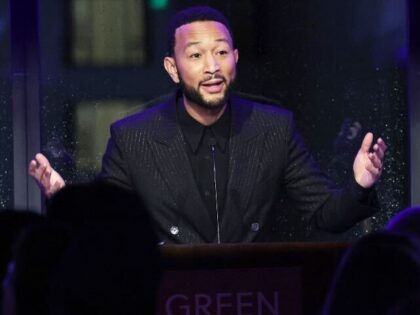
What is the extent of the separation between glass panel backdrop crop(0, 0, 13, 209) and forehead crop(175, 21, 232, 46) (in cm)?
100

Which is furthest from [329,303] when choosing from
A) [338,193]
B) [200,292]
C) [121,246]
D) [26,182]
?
[26,182]

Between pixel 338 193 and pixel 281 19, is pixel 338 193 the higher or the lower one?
the lower one

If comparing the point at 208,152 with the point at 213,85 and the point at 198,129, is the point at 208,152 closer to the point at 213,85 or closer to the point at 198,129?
the point at 198,129

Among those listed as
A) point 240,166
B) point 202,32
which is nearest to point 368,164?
point 240,166

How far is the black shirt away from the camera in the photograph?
4.65m

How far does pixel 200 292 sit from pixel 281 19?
7.61ft

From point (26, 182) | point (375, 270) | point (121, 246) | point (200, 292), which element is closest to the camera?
point (375, 270)

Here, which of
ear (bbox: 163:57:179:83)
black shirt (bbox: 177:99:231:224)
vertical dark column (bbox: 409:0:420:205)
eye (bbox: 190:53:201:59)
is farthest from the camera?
vertical dark column (bbox: 409:0:420:205)

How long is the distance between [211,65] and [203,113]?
Answer: 0.21 m

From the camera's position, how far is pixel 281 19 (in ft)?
18.0

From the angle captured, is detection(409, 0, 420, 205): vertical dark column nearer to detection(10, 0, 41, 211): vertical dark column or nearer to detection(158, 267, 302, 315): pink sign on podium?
detection(10, 0, 41, 211): vertical dark column

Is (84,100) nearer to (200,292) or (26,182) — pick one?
(26,182)

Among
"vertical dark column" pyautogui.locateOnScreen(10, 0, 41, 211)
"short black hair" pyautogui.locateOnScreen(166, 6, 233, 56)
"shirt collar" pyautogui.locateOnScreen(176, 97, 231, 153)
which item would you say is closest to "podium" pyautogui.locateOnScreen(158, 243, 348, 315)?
"shirt collar" pyautogui.locateOnScreen(176, 97, 231, 153)

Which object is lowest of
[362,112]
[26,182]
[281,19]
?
[26,182]
